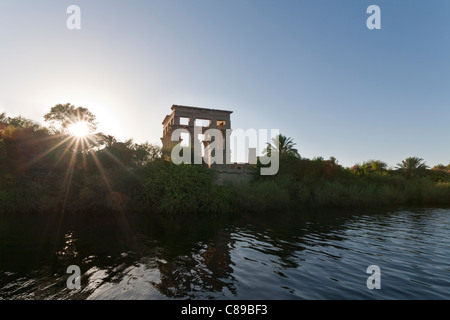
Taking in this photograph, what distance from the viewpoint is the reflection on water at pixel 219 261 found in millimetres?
6988

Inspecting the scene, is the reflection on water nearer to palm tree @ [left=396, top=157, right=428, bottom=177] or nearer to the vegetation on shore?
the vegetation on shore

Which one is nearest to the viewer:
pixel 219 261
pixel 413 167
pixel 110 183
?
pixel 219 261

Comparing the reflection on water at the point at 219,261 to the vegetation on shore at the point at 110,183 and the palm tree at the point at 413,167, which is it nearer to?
the vegetation on shore at the point at 110,183

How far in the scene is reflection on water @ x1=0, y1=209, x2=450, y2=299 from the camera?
699cm

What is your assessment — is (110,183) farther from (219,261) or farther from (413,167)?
(413,167)

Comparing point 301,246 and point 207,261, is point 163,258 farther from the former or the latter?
point 301,246

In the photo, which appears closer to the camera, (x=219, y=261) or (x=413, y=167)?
(x=219, y=261)

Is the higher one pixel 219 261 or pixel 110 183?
pixel 110 183

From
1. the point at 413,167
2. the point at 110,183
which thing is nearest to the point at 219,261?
the point at 110,183

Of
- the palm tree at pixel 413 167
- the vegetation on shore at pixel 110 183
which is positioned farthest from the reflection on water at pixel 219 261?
the palm tree at pixel 413 167

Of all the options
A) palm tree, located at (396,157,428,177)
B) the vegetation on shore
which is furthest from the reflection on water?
palm tree, located at (396,157,428,177)

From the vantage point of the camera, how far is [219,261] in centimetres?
1001

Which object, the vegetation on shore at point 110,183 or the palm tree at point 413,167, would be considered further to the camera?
the palm tree at point 413,167
